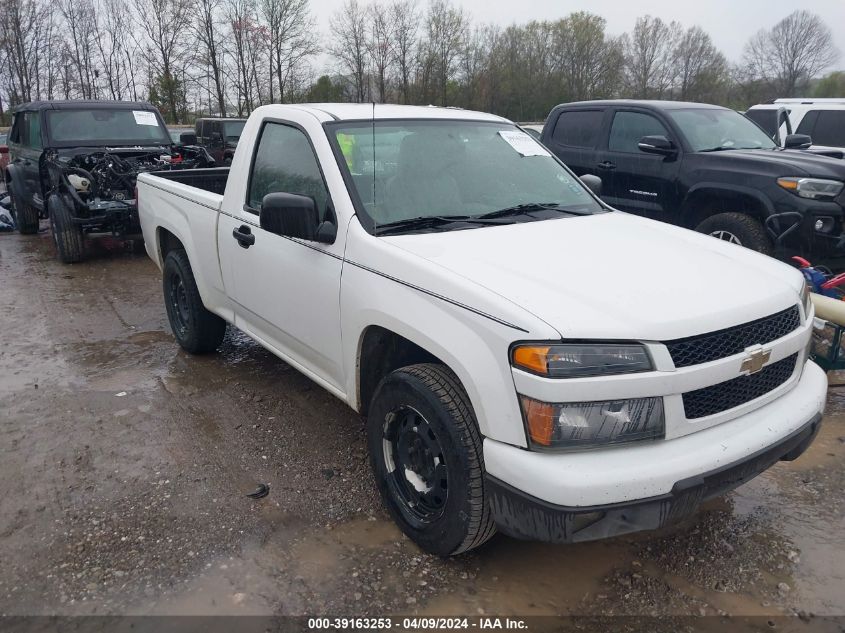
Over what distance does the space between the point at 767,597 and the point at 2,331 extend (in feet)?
20.6

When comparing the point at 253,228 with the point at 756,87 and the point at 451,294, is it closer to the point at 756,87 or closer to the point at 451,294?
the point at 451,294

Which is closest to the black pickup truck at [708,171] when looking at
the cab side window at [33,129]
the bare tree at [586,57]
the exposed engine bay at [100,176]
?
the exposed engine bay at [100,176]

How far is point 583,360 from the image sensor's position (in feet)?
7.18

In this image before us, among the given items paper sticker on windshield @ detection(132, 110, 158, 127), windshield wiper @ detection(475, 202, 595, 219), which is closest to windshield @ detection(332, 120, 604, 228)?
windshield wiper @ detection(475, 202, 595, 219)

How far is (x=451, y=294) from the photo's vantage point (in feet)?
8.13

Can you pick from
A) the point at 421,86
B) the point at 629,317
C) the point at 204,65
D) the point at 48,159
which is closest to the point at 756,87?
the point at 421,86

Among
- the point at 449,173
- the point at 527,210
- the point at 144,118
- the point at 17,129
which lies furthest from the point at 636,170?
the point at 17,129

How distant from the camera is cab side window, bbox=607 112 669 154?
7.04 m

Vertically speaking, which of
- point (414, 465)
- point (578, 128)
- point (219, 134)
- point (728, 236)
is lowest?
point (414, 465)

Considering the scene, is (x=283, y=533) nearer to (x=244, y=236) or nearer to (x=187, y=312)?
(x=244, y=236)

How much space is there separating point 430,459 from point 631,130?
5.69 metres

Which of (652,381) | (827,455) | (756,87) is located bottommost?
(827,455)

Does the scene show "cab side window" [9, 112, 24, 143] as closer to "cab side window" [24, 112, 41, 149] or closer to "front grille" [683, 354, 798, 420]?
"cab side window" [24, 112, 41, 149]

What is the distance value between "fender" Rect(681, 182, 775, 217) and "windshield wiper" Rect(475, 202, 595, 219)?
3134 millimetres
